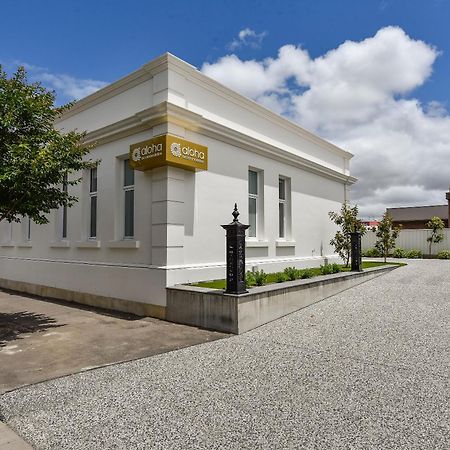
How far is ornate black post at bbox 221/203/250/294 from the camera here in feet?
24.8

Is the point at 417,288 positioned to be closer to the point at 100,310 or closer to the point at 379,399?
the point at 379,399

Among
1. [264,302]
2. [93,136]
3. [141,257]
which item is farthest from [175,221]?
[93,136]

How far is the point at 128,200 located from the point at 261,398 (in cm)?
721

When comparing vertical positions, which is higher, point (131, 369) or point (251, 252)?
point (251, 252)

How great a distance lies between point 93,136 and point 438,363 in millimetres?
9835

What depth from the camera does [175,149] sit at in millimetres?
8578

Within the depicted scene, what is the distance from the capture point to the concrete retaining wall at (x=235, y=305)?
741cm

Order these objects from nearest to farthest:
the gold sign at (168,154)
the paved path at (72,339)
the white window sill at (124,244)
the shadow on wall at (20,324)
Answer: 1. the paved path at (72,339)
2. the shadow on wall at (20,324)
3. the gold sign at (168,154)
4. the white window sill at (124,244)

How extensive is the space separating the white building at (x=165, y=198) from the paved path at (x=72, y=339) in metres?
0.91

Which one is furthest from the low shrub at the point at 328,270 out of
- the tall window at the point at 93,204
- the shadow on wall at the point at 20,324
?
the shadow on wall at the point at 20,324

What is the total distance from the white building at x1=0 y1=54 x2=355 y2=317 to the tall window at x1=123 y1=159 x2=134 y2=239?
0.10ft

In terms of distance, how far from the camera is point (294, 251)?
13469 mm

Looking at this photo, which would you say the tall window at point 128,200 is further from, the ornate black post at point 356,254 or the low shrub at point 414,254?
the low shrub at point 414,254

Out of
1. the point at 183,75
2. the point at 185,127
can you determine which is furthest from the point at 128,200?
the point at 183,75
